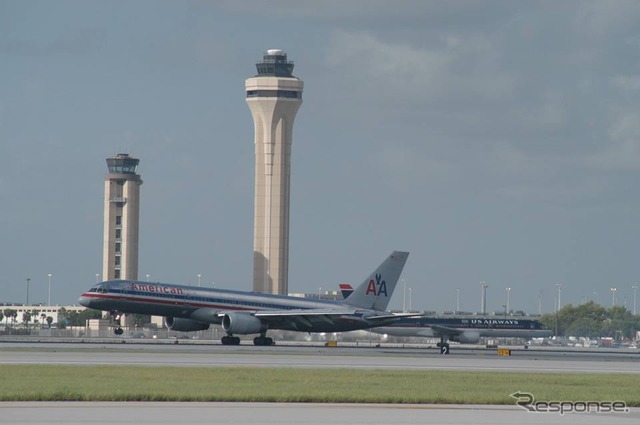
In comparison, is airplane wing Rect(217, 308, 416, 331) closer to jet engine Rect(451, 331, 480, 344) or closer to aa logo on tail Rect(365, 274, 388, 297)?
aa logo on tail Rect(365, 274, 388, 297)

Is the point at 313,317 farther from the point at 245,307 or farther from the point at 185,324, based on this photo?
the point at 185,324

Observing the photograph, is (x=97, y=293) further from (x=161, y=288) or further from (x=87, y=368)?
(x=87, y=368)

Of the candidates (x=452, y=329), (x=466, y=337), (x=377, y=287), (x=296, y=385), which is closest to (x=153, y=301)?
(x=377, y=287)

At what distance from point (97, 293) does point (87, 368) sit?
Result: 144 feet

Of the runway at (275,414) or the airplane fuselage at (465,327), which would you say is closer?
the runway at (275,414)

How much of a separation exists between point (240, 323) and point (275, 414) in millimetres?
65317

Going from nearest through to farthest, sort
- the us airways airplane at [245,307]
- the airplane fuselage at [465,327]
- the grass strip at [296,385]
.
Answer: the grass strip at [296,385]
the us airways airplane at [245,307]
the airplane fuselage at [465,327]

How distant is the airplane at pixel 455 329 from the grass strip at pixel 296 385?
50344mm

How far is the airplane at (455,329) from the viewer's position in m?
108

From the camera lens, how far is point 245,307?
101 m

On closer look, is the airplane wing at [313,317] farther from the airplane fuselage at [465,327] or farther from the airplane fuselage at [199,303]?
the airplane fuselage at [465,327]

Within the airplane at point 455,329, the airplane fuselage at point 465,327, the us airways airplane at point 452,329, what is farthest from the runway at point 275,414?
the airplane fuselage at point 465,327

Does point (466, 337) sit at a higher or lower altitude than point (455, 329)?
lower

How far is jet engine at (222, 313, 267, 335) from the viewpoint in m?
97.1
